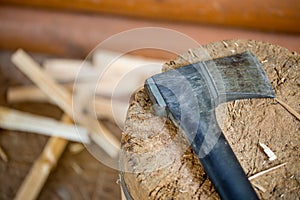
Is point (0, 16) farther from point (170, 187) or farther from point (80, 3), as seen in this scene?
point (170, 187)

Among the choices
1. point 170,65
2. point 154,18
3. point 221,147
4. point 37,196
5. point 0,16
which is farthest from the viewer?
point 0,16

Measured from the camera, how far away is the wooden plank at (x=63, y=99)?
67.7 inches

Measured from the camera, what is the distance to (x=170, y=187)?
0.77m

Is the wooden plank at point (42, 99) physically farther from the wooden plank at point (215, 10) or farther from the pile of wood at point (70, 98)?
the wooden plank at point (215, 10)

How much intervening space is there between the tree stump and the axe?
0.08ft

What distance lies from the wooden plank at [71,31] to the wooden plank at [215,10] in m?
0.03

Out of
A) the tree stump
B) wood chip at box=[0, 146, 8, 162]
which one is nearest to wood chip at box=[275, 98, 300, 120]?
the tree stump

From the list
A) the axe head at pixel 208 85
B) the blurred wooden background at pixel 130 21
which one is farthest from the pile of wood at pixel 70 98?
the axe head at pixel 208 85

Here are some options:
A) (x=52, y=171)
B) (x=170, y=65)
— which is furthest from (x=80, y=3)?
(x=170, y=65)

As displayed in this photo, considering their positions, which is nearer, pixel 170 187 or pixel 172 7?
pixel 170 187

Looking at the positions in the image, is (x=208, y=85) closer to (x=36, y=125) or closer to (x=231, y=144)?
(x=231, y=144)

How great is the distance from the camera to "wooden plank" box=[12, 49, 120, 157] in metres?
1.72

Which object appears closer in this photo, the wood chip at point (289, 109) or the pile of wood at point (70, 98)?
the wood chip at point (289, 109)

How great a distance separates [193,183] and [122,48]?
116 centimetres
